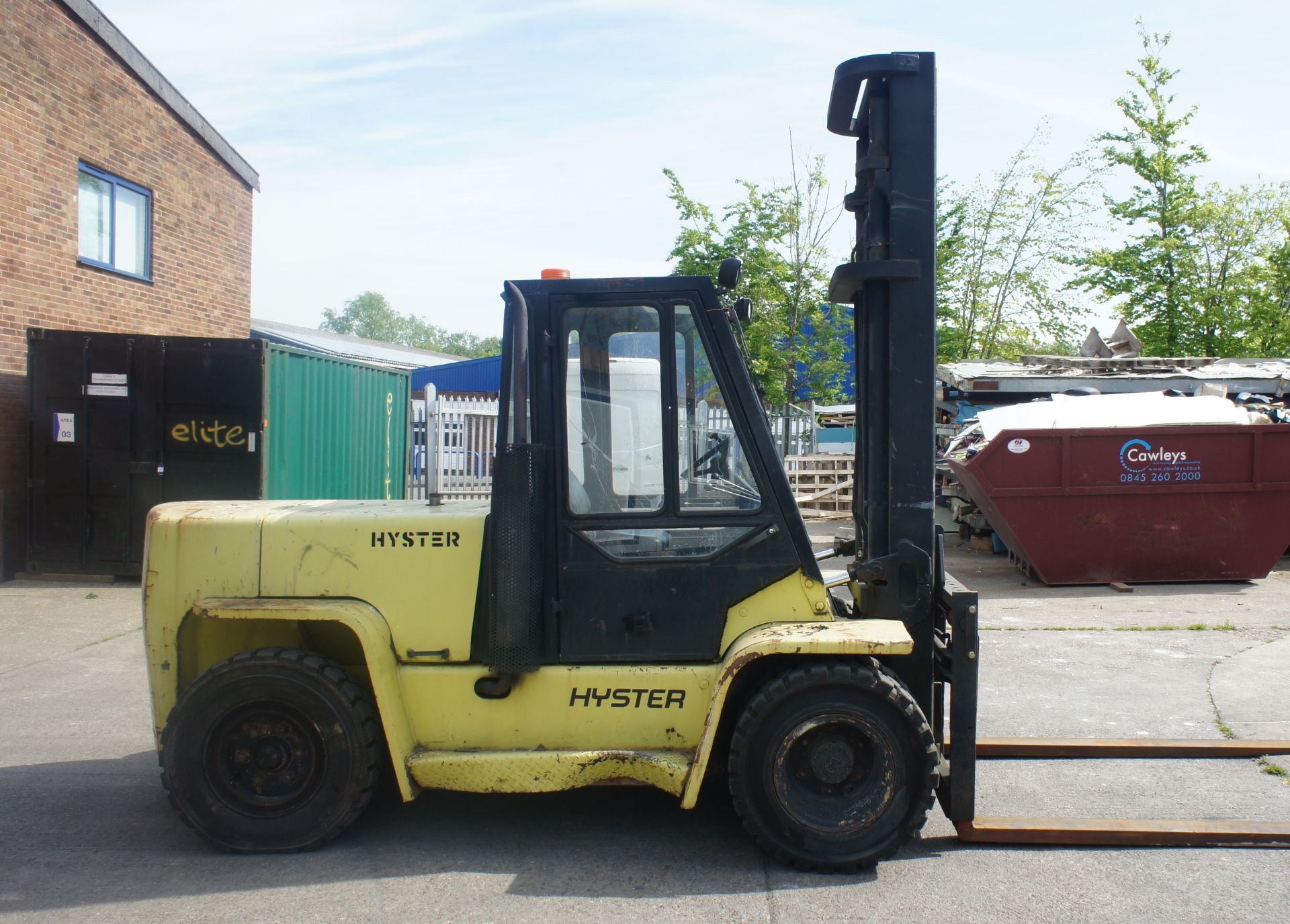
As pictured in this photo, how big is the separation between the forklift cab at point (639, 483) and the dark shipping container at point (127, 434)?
26.9 ft

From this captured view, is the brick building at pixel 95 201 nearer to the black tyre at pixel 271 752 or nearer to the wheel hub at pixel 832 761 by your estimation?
the black tyre at pixel 271 752

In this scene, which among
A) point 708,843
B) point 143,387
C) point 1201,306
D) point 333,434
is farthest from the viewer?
point 1201,306

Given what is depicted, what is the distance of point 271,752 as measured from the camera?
4254mm

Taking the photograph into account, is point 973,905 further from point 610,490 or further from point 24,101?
point 24,101

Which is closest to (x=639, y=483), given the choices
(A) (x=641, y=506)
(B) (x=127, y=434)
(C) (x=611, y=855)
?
(A) (x=641, y=506)

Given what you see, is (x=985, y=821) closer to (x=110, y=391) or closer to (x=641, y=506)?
(x=641, y=506)

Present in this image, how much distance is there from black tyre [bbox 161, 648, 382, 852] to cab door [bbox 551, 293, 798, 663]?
38.1 inches

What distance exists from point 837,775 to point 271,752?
2.33 m

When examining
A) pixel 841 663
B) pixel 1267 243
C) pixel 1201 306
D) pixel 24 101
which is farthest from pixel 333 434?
pixel 1267 243

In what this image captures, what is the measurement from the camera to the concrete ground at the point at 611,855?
3.73 m

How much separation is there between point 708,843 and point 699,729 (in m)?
0.56

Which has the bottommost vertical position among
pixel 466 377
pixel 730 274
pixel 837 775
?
pixel 837 775

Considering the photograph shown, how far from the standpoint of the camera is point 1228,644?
8.52m

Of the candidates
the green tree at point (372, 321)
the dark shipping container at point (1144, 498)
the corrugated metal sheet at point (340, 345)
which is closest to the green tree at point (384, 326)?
the green tree at point (372, 321)
